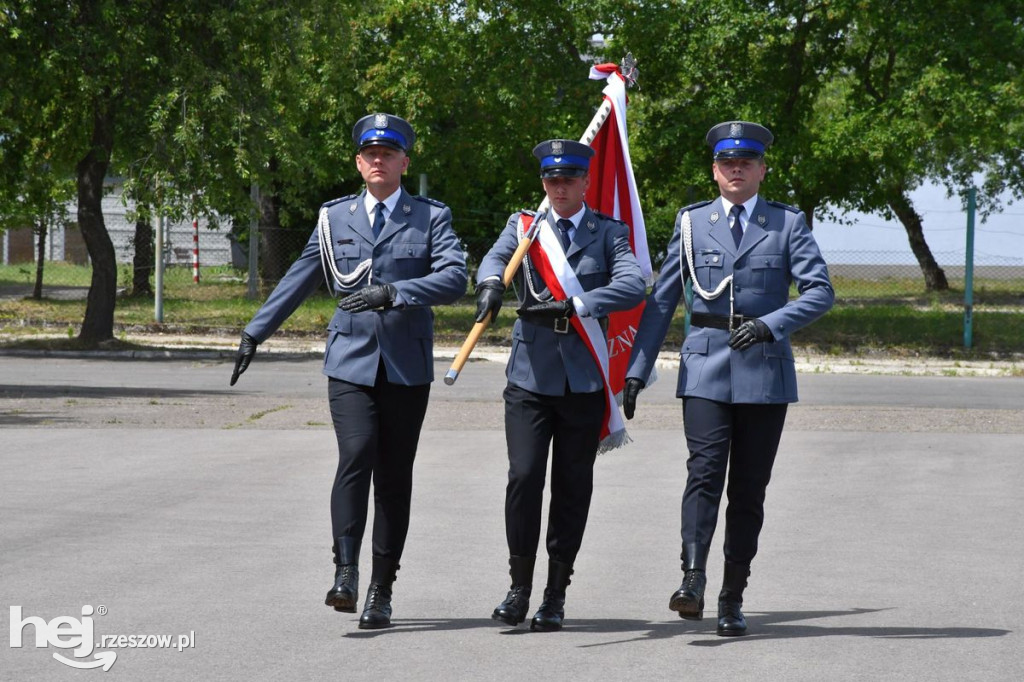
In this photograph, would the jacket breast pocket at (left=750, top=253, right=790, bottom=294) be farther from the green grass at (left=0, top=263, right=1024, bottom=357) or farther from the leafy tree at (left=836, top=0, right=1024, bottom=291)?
the green grass at (left=0, top=263, right=1024, bottom=357)

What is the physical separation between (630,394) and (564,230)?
72cm

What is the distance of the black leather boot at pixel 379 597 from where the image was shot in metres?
5.84

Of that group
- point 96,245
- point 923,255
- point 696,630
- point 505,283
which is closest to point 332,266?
point 505,283

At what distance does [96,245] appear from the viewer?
74.1ft

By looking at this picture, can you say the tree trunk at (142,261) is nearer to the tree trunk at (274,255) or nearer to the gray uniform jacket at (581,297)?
the tree trunk at (274,255)

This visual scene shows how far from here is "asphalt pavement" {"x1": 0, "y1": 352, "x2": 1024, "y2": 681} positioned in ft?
17.6

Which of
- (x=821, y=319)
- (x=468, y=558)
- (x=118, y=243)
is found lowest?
(x=468, y=558)

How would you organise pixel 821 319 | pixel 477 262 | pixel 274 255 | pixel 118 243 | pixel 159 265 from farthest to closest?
pixel 118 243 → pixel 477 262 → pixel 274 255 → pixel 821 319 → pixel 159 265

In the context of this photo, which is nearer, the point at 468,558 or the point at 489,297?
the point at 489,297

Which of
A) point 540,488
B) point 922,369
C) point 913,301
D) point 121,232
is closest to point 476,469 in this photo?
point 540,488

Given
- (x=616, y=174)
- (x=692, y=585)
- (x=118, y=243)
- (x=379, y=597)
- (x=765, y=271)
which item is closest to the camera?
(x=692, y=585)

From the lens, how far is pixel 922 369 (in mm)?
21125

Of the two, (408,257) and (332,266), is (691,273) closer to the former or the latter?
(408,257)

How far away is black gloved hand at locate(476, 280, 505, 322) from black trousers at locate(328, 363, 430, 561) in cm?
44
